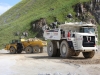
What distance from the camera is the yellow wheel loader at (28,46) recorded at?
35688 millimetres

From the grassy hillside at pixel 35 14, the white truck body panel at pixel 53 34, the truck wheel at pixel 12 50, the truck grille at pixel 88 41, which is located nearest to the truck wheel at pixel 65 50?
the white truck body panel at pixel 53 34

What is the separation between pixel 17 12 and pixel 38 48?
49.1m

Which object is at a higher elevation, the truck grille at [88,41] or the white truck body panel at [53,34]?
the white truck body panel at [53,34]

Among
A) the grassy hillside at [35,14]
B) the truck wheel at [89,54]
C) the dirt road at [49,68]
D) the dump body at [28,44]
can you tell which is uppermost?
the grassy hillside at [35,14]

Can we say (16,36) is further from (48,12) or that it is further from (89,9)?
(89,9)

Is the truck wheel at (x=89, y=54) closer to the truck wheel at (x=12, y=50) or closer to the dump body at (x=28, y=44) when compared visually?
the dump body at (x=28, y=44)

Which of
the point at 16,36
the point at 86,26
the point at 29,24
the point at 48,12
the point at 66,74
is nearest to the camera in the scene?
the point at 66,74

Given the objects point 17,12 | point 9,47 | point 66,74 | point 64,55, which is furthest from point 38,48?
point 17,12

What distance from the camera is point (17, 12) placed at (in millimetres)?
83375

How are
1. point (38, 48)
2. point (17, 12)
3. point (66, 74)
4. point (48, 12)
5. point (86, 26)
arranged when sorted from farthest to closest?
point (17, 12) → point (48, 12) → point (38, 48) → point (86, 26) → point (66, 74)

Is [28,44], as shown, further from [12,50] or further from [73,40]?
[73,40]

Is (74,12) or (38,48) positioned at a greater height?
(74,12)

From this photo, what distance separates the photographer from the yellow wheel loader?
3569cm

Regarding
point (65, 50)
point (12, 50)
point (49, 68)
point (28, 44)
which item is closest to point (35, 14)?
point (12, 50)
